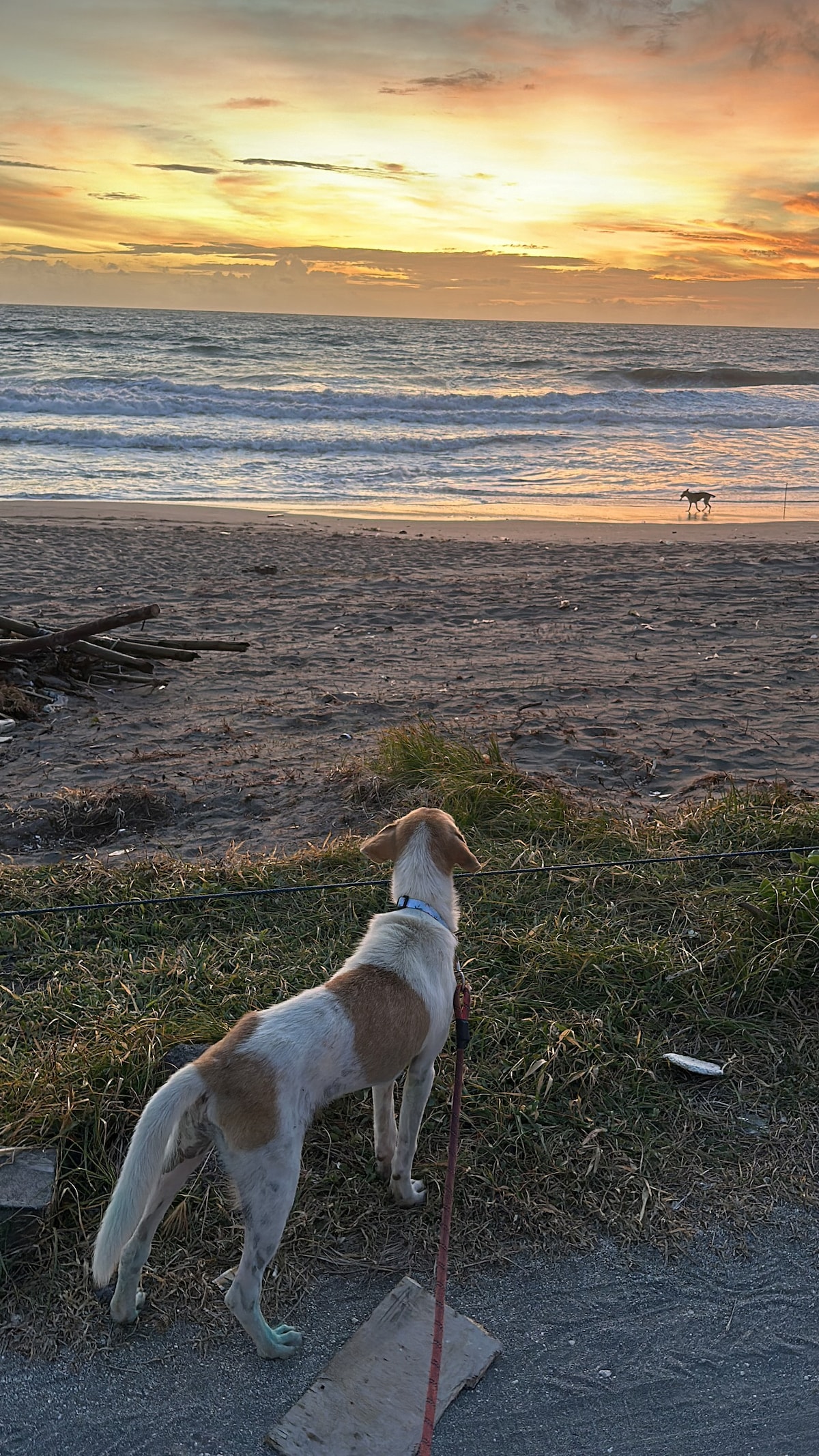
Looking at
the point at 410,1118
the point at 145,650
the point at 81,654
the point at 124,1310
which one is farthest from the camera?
the point at 145,650

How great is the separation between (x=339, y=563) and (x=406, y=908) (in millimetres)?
9318

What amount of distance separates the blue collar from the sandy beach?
2.12m

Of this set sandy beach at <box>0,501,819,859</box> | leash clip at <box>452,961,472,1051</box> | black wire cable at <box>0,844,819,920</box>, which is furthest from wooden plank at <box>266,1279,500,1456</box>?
sandy beach at <box>0,501,819,859</box>

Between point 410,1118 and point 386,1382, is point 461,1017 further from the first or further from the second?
point 386,1382

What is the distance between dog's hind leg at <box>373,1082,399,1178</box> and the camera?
3039 millimetres

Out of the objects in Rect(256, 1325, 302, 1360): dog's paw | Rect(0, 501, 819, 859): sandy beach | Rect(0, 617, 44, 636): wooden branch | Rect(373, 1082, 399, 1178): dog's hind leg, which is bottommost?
Rect(256, 1325, 302, 1360): dog's paw

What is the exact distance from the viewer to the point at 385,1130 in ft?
10.2

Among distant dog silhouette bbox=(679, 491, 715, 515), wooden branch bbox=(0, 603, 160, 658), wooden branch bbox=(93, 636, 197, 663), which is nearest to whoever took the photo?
wooden branch bbox=(0, 603, 160, 658)

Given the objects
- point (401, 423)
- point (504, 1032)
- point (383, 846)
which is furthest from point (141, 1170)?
point (401, 423)

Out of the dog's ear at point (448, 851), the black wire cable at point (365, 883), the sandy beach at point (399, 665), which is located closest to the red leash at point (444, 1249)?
the dog's ear at point (448, 851)

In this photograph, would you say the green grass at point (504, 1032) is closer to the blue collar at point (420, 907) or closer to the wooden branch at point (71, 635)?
the blue collar at point (420, 907)

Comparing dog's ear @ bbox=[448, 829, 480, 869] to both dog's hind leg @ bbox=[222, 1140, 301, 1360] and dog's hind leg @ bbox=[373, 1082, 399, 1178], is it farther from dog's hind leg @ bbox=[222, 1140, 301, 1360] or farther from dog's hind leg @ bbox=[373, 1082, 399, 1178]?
dog's hind leg @ bbox=[222, 1140, 301, 1360]

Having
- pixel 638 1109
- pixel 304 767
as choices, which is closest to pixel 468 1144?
pixel 638 1109

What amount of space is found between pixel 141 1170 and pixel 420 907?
113cm
